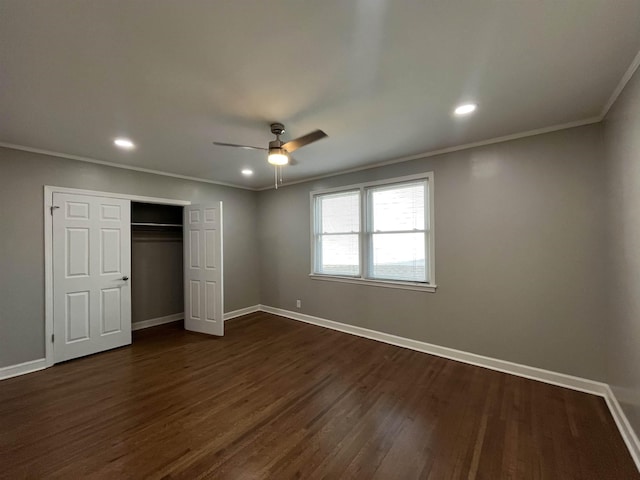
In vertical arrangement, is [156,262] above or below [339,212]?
below

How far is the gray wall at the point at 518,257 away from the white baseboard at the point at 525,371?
7 centimetres

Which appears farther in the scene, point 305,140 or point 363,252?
point 363,252

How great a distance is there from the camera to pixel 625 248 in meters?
1.99

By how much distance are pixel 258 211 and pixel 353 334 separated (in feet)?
10.5

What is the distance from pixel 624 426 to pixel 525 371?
84 centimetres

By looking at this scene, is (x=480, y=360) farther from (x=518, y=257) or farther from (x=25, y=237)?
(x=25, y=237)

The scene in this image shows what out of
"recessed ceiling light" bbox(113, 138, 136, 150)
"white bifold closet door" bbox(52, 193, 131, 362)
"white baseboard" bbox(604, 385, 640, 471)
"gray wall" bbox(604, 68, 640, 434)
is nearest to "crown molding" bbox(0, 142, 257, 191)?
"white bifold closet door" bbox(52, 193, 131, 362)

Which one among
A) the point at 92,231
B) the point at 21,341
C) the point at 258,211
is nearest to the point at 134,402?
the point at 21,341

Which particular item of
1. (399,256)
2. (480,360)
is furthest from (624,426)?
(399,256)

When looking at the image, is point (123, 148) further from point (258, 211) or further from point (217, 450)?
point (217, 450)

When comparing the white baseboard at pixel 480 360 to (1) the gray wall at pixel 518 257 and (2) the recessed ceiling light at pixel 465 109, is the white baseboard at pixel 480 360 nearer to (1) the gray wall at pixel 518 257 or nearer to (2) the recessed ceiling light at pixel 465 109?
(1) the gray wall at pixel 518 257

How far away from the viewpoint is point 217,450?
6.15ft

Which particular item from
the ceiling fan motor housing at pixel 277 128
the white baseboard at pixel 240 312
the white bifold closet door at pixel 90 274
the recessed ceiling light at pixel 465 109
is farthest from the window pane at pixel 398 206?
the white bifold closet door at pixel 90 274

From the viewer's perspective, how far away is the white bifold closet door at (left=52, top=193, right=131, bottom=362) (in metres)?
3.33
